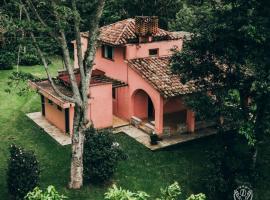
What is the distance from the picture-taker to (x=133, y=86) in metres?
27.6

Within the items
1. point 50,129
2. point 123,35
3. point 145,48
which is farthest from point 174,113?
point 50,129

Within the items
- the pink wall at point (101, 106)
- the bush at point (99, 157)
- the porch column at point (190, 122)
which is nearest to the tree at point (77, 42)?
the bush at point (99, 157)

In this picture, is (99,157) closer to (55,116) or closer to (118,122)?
(55,116)

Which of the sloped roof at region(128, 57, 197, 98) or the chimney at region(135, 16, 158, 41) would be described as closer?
the sloped roof at region(128, 57, 197, 98)

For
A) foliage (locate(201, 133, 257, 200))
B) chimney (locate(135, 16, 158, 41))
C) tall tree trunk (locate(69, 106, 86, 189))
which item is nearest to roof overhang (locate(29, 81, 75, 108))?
tall tree trunk (locate(69, 106, 86, 189))

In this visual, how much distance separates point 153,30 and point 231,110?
10.7 meters

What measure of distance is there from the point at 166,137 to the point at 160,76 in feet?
12.7

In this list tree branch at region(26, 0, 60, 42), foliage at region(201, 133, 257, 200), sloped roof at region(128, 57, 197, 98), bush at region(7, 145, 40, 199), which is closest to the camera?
tree branch at region(26, 0, 60, 42)

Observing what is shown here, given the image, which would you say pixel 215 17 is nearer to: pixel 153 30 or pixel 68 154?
pixel 153 30

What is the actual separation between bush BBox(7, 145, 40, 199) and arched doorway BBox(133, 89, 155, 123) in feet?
36.9

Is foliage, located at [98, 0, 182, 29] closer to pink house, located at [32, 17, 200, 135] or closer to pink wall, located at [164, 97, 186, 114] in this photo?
pink house, located at [32, 17, 200, 135]

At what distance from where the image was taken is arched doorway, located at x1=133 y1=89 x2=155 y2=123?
93.5 ft

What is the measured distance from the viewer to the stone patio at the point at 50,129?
2520cm

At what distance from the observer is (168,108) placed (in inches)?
1169
